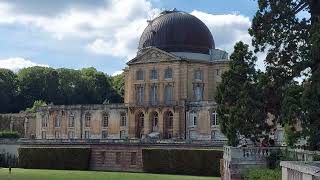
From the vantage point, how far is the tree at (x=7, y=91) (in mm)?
112125

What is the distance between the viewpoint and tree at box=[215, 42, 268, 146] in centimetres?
3291

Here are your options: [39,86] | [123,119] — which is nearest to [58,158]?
[123,119]

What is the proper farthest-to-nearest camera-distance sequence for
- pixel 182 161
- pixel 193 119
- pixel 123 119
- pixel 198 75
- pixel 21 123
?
1. pixel 21 123
2. pixel 123 119
3. pixel 198 75
4. pixel 193 119
5. pixel 182 161

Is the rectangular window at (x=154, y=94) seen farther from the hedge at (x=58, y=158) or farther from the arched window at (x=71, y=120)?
the hedge at (x=58, y=158)

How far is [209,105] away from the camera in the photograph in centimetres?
7906

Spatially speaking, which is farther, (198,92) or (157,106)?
(198,92)

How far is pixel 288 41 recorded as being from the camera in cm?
3161

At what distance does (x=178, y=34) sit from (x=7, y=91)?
41.5m

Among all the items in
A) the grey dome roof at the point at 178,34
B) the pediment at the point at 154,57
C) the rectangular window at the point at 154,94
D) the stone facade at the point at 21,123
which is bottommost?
the stone facade at the point at 21,123

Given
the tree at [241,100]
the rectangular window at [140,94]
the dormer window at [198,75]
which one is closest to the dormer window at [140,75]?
the rectangular window at [140,94]

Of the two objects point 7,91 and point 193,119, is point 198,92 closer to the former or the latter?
point 193,119

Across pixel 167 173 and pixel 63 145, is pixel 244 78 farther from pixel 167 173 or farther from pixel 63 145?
pixel 63 145

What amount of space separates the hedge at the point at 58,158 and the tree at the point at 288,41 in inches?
1462

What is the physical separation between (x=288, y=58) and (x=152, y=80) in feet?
178
